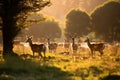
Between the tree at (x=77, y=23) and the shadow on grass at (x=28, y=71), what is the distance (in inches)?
2530

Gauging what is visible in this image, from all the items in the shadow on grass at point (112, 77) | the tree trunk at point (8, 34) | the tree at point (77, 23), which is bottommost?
the shadow on grass at point (112, 77)

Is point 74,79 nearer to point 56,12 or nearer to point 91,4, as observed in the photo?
point 91,4

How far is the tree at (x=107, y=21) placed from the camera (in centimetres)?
8406

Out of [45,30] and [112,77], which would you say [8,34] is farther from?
[45,30]

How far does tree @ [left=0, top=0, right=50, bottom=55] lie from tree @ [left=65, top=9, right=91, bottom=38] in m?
56.9

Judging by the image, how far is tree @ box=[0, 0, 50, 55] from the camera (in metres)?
28.4

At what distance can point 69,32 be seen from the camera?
88938mm

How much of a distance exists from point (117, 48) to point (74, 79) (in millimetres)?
15193

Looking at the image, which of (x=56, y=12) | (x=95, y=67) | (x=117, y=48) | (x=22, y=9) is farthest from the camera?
(x=56, y=12)

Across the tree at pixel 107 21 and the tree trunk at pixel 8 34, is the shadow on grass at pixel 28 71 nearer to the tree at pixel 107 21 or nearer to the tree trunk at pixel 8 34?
the tree trunk at pixel 8 34

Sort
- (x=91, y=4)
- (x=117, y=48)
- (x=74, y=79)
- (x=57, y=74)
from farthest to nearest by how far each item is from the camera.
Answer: (x=91, y=4) → (x=117, y=48) → (x=57, y=74) → (x=74, y=79)

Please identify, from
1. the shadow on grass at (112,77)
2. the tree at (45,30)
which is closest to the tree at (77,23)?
the tree at (45,30)

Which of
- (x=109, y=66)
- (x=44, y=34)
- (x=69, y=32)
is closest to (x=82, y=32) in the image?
(x=69, y=32)

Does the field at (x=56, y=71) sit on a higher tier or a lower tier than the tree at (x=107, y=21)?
lower
